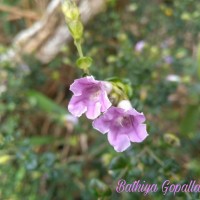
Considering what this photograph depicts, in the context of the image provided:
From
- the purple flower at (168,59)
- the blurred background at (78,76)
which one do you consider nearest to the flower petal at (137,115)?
the blurred background at (78,76)

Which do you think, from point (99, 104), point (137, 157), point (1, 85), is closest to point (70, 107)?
point (99, 104)

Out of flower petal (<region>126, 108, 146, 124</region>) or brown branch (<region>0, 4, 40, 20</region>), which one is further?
brown branch (<region>0, 4, 40, 20</region>)

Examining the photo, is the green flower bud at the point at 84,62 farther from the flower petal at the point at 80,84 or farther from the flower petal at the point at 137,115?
the flower petal at the point at 137,115

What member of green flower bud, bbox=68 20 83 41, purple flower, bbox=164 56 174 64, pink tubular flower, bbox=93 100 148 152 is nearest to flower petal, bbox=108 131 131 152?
→ pink tubular flower, bbox=93 100 148 152

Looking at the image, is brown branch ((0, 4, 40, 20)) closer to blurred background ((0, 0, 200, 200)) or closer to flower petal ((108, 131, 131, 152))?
blurred background ((0, 0, 200, 200))

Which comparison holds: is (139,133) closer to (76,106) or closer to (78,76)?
(76,106)

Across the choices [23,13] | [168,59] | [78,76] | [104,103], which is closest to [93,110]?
[104,103]

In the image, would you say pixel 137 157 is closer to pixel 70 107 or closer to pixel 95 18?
pixel 70 107
